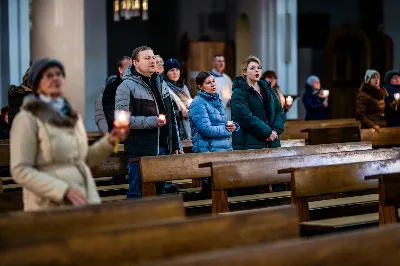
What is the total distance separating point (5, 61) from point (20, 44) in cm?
33

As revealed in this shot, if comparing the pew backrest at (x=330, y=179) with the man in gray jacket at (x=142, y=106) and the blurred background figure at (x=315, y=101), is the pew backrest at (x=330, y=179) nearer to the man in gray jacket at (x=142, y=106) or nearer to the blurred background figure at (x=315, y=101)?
the man in gray jacket at (x=142, y=106)

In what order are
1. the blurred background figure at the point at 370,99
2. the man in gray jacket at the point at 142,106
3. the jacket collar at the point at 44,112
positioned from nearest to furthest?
1. the jacket collar at the point at 44,112
2. the man in gray jacket at the point at 142,106
3. the blurred background figure at the point at 370,99

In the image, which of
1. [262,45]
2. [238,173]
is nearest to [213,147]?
[238,173]

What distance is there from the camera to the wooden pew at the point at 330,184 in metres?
7.83

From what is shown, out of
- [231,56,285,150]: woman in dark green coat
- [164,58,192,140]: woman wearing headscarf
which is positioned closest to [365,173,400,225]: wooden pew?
[231,56,285,150]: woman in dark green coat

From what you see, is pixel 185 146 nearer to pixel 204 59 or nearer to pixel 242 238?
pixel 242 238

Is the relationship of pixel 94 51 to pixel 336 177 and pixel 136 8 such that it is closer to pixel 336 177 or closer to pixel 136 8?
pixel 136 8

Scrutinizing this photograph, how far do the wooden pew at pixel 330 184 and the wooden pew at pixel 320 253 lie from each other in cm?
196

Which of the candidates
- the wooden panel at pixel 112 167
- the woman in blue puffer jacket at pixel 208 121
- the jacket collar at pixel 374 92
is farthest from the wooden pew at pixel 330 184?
the jacket collar at pixel 374 92

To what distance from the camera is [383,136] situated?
13.7m

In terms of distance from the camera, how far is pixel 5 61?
605 inches

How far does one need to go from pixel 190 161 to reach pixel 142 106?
677mm

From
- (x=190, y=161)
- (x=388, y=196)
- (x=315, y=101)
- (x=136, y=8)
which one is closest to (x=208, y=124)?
(x=190, y=161)

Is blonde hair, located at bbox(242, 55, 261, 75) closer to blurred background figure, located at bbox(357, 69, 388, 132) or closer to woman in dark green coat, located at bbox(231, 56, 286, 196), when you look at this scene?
woman in dark green coat, located at bbox(231, 56, 286, 196)
